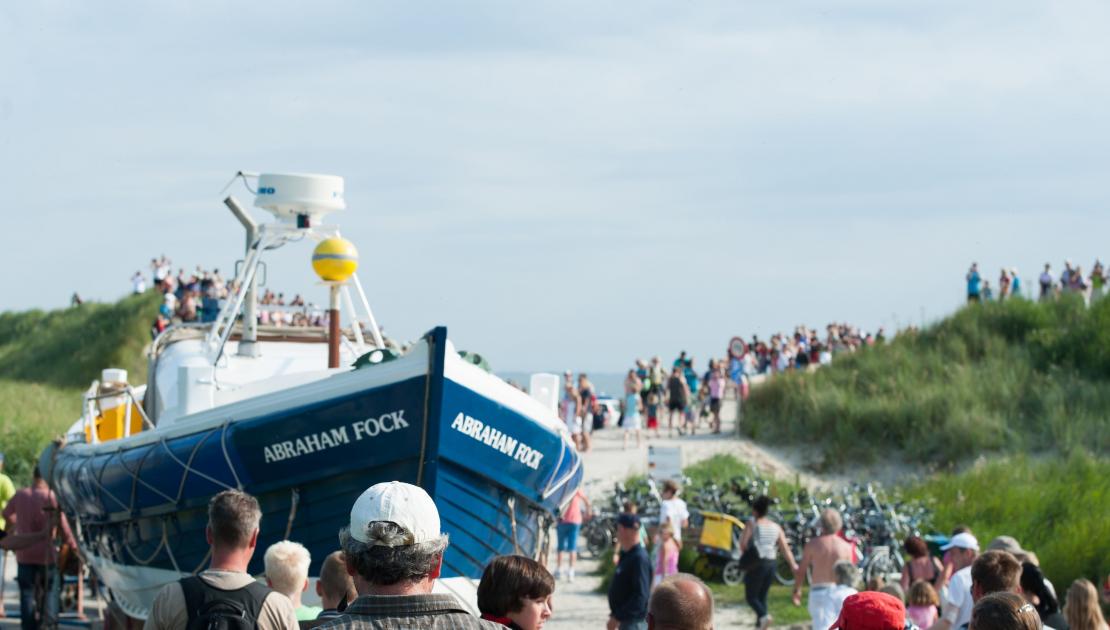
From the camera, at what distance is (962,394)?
2723 centimetres

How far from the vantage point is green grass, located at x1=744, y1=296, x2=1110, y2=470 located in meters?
25.9

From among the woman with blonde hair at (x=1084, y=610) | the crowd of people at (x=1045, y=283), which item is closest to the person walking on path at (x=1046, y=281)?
the crowd of people at (x=1045, y=283)

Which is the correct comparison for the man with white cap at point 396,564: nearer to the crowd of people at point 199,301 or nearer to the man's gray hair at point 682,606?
the man's gray hair at point 682,606

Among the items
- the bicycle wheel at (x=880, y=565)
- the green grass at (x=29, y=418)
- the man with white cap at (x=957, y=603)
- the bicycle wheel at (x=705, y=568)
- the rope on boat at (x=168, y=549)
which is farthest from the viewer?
the green grass at (x=29, y=418)

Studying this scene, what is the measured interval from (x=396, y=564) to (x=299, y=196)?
10919 mm

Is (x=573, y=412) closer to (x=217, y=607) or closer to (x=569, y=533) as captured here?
(x=569, y=533)

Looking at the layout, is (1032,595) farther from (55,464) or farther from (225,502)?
(55,464)

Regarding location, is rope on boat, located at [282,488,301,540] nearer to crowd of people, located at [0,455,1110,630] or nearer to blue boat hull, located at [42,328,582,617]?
blue boat hull, located at [42,328,582,617]

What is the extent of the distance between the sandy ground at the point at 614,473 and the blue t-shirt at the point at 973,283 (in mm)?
6403

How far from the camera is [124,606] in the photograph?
12.2 meters

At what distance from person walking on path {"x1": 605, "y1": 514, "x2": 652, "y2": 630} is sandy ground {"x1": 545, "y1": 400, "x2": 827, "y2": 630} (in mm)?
5008

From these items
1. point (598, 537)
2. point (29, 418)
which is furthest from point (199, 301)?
point (598, 537)

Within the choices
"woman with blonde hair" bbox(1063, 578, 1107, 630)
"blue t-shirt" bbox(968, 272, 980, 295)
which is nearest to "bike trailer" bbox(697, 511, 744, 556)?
"woman with blonde hair" bbox(1063, 578, 1107, 630)

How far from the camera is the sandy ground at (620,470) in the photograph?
48.3 feet
